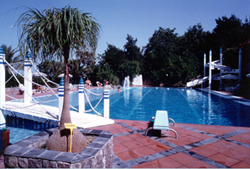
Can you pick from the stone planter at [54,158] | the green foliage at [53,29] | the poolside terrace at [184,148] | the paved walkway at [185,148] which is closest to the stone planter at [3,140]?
the poolside terrace at [184,148]

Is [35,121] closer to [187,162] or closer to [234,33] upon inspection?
[187,162]

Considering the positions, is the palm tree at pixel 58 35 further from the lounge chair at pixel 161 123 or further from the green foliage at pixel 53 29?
the lounge chair at pixel 161 123

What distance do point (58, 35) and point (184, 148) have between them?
3379 millimetres

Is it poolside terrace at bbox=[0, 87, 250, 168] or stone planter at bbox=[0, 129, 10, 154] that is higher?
stone planter at bbox=[0, 129, 10, 154]

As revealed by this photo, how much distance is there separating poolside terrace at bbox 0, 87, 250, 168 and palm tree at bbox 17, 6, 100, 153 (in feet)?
3.61

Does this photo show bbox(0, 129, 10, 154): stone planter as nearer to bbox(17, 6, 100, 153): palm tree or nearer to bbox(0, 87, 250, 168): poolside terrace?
bbox(0, 87, 250, 168): poolside terrace

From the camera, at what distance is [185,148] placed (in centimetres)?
409

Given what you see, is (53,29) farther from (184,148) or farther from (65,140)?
(184,148)

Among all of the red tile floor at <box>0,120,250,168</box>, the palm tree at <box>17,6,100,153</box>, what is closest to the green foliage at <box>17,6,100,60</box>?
the palm tree at <box>17,6,100,153</box>

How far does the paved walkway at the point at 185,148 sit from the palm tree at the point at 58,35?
3.63 feet

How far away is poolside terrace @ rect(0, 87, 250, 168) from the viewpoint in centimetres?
339

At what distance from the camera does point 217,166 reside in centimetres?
328

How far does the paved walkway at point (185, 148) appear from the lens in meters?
3.39

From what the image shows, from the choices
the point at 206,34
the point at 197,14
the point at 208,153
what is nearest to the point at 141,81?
the point at 206,34
